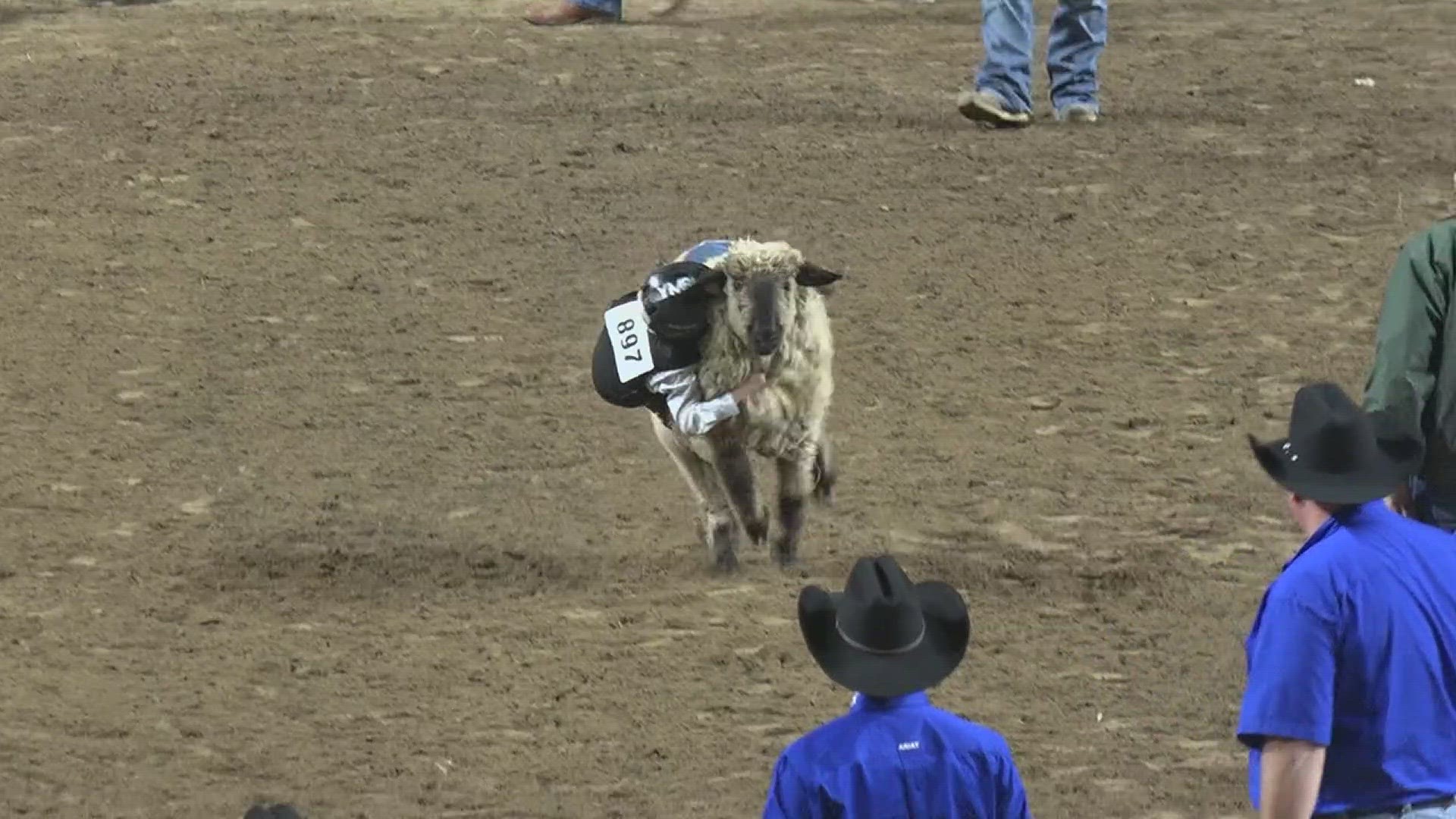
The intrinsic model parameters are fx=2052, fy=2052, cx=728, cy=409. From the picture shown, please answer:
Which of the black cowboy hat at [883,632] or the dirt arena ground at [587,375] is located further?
the dirt arena ground at [587,375]

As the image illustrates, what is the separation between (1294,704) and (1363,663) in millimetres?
236

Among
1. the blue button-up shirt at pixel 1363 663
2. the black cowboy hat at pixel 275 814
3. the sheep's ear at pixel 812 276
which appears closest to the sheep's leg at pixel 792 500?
the sheep's ear at pixel 812 276

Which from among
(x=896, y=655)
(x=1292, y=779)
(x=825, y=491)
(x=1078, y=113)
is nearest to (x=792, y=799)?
(x=896, y=655)

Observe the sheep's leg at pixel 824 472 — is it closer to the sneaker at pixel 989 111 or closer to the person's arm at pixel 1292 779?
the person's arm at pixel 1292 779

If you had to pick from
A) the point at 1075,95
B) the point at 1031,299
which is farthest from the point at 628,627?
the point at 1075,95

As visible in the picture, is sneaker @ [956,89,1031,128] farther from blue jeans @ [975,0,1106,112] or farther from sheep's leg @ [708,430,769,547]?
sheep's leg @ [708,430,769,547]

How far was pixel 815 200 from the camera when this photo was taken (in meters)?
13.1

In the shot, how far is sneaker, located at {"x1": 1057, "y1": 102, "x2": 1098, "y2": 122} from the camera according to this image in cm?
1378

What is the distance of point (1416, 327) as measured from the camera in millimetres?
6461

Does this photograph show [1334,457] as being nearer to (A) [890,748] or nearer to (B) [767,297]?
(A) [890,748]

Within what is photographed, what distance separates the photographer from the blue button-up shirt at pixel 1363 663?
485 centimetres

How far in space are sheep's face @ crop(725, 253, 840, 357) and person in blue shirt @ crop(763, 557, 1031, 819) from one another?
12.3 ft

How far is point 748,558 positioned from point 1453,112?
284 inches

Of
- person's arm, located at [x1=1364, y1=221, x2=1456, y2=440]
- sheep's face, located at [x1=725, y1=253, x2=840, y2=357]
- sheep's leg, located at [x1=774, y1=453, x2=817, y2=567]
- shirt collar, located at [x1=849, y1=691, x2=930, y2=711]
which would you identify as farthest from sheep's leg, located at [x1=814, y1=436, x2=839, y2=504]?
shirt collar, located at [x1=849, y1=691, x2=930, y2=711]
